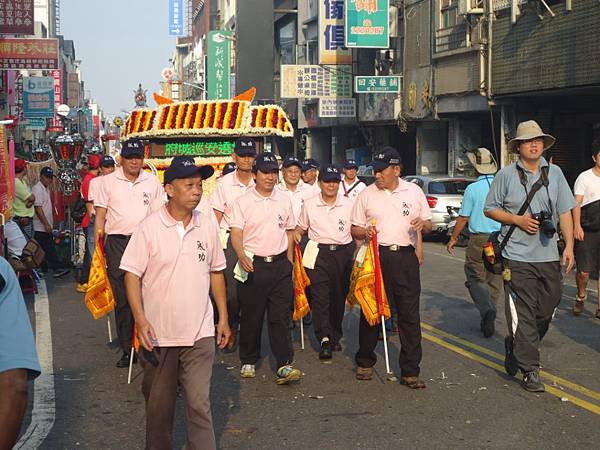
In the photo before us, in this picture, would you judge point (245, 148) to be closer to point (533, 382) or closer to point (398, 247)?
point (398, 247)

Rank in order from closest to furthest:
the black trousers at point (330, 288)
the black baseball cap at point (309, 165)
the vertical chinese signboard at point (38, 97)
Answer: the black trousers at point (330, 288) < the black baseball cap at point (309, 165) < the vertical chinese signboard at point (38, 97)

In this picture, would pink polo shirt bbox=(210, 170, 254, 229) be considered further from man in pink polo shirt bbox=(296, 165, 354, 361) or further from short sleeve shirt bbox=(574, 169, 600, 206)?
short sleeve shirt bbox=(574, 169, 600, 206)

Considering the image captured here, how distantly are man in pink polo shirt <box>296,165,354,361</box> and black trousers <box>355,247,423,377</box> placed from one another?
965 millimetres

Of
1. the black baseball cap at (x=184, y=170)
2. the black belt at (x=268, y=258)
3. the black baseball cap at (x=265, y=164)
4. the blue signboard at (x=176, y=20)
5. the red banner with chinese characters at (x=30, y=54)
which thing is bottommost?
the black belt at (x=268, y=258)

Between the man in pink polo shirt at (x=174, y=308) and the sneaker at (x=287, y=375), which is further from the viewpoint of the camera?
the sneaker at (x=287, y=375)

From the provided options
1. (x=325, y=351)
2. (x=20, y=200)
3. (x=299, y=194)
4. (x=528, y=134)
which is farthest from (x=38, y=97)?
(x=528, y=134)

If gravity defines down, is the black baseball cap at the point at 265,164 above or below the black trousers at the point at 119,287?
above

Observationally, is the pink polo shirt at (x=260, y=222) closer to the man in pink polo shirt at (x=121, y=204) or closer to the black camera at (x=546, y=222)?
the man in pink polo shirt at (x=121, y=204)

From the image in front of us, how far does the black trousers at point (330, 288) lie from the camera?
30.1 feet

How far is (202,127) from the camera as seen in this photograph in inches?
584

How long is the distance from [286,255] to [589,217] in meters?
4.23

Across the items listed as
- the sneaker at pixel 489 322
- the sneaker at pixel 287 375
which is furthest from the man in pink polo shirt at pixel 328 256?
the sneaker at pixel 489 322

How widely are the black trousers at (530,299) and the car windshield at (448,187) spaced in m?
14.7

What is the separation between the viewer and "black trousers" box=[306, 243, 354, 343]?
9164 millimetres
